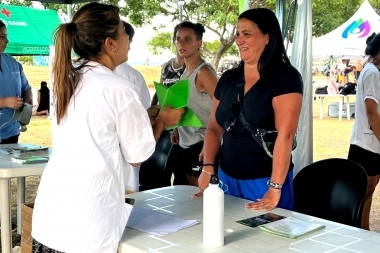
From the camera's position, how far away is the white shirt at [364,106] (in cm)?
314

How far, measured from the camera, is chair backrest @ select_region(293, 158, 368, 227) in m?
2.09

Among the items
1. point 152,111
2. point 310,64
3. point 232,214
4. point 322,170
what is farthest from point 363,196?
point 310,64

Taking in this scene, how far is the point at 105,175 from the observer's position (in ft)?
4.68

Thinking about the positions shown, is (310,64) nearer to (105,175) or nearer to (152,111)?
(152,111)

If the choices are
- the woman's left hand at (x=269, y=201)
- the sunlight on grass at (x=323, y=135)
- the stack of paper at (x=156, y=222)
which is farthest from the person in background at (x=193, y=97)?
the sunlight on grass at (x=323, y=135)

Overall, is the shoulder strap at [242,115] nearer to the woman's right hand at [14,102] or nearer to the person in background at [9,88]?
the woman's right hand at [14,102]

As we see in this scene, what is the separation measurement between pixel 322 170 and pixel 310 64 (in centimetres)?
136

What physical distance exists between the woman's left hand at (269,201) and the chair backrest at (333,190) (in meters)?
0.40

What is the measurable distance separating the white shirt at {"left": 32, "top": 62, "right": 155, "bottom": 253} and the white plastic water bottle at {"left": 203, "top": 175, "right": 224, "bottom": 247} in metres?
0.25

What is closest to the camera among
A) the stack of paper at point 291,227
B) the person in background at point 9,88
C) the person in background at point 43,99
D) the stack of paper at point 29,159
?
the stack of paper at point 291,227

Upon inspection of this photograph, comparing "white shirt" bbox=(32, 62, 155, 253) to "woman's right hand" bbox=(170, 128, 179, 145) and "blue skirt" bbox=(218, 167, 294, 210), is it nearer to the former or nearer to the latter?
"blue skirt" bbox=(218, 167, 294, 210)

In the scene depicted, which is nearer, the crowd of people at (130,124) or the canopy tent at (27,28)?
the crowd of people at (130,124)

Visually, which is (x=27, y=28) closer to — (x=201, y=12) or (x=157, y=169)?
(x=201, y=12)

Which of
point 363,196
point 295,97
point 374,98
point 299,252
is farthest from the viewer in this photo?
point 374,98
